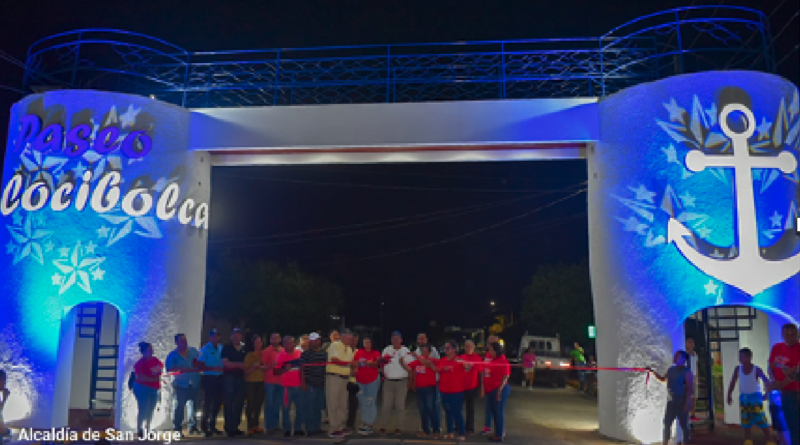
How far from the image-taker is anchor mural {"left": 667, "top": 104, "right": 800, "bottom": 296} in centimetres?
1122

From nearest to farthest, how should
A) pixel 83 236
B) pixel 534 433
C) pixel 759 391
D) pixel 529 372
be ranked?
pixel 759 391
pixel 83 236
pixel 534 433
pixel 529 372

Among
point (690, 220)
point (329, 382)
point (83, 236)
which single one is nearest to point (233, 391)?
point (329, 382)

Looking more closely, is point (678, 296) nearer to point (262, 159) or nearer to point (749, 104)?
point (749, 104)

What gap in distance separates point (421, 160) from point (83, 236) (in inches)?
270

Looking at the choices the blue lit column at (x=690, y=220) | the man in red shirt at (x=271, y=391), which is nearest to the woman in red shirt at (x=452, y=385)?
the blue lit column at (x=690, y=220)

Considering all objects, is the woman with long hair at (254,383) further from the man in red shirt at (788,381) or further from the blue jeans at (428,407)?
the man in red shirt at (788,381)

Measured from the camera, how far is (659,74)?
1341 cm

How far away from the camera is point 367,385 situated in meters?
12.0

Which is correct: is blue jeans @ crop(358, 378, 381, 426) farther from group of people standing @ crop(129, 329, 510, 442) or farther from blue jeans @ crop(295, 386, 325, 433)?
blue jeans @ crop(295, 386, 325, 433)

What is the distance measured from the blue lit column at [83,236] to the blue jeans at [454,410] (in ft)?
17.7

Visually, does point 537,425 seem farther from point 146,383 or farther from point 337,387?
point 146,383

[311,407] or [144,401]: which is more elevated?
[144,401]

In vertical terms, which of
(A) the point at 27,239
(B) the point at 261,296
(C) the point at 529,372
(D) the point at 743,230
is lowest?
(C) the point at 529,372

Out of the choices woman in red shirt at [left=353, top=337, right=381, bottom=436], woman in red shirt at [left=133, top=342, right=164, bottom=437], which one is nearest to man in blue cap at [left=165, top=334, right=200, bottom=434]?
woman in red shirt at [left=133, top=342, right=164, bottom=437]
